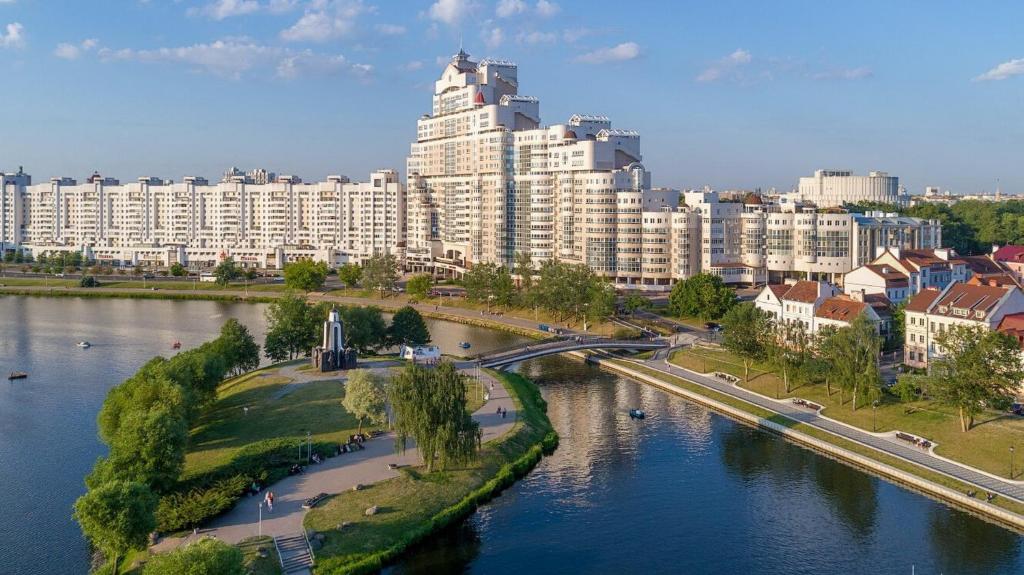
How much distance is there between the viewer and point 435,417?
3603 cm

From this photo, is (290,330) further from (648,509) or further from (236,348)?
(648,509)

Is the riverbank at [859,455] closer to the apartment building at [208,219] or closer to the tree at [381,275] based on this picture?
the tree at [381,275]

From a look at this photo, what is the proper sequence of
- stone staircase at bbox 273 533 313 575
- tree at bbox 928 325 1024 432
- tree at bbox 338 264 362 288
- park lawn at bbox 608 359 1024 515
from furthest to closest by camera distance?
1. tree at bbox 338 264 362 288
2. tree at bbox 928 325 1024 432
3. park lawn at bbox 608 359 1024 515
4. stone staircase at bbox 273 533 313 575

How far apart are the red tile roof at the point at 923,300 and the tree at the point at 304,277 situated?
66258mm

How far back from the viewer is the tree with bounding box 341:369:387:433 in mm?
40656

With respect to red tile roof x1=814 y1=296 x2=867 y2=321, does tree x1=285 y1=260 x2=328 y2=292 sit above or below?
above

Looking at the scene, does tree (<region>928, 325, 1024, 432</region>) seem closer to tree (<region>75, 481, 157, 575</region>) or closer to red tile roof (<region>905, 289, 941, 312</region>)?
red tile roof (<region>905, 289, 941, 312</region>)

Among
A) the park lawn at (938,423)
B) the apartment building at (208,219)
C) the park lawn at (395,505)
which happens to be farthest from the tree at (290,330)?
the apartment building at (208,219)

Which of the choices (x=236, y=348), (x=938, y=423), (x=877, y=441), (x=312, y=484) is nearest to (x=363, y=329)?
(x=236, y=348)

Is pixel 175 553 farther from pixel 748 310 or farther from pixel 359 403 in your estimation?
pixel 748 310

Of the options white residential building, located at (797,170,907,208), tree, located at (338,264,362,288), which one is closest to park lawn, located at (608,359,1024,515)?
tree, located at (338,264,362,288)

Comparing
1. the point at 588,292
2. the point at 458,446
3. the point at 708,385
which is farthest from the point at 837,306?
the point at 458,446

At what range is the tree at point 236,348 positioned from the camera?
54.2 meters

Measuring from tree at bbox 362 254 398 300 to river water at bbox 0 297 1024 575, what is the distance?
47.4 meters
